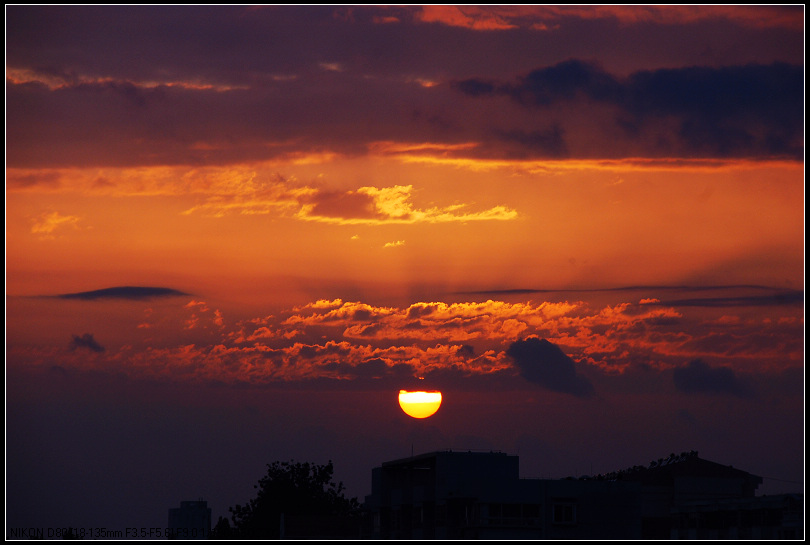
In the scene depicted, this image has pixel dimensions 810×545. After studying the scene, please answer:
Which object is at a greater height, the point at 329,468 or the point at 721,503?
the point at 329,468

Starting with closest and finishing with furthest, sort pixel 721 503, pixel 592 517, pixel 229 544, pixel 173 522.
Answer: pixel 229 544, pixel 721 503, pixel 592 517, pixel 173 522

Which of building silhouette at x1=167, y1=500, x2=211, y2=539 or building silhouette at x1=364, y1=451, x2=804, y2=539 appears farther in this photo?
building silhouette at x1=167, y1=500, x2=211, y2=539

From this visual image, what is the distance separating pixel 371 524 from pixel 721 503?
1438 inches

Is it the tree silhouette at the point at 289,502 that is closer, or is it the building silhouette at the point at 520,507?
the building silhouette at the point at 520,507

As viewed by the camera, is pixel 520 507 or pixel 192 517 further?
pixel 192 517

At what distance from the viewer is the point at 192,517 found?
391 ft

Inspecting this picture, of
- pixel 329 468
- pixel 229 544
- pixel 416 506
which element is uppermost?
pixel 329 468

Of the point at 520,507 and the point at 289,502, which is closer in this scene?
the point at 520,507

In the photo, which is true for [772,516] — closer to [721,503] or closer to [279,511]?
[721,503]

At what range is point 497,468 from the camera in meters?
91.1

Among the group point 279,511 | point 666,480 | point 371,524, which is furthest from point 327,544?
point 279,511

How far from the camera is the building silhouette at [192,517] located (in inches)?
4503

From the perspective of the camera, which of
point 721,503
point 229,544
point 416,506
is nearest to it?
point 229,544

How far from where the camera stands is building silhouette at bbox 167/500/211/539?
114375mm
